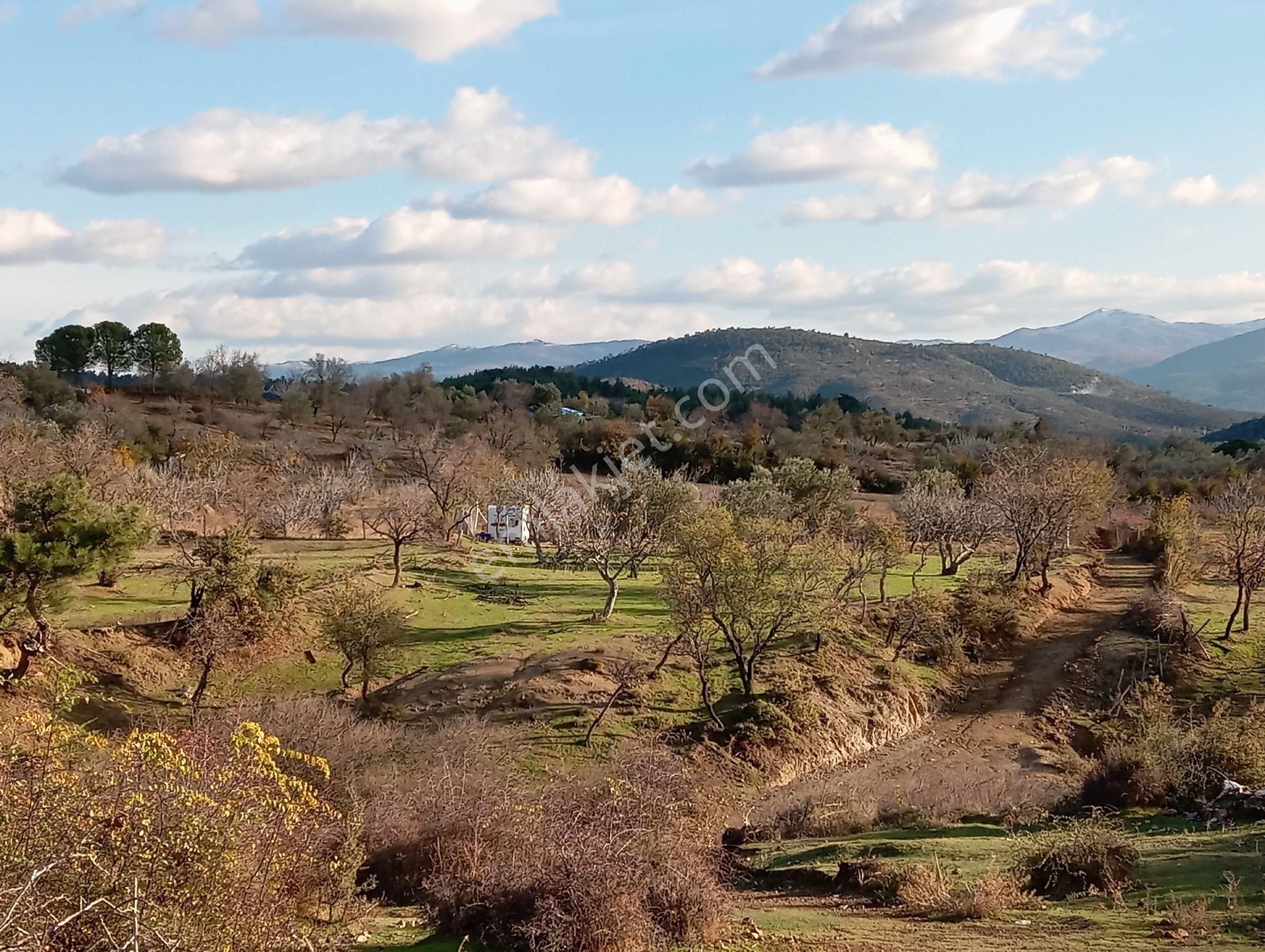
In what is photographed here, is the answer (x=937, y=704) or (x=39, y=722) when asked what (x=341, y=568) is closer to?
(x=937, y=704)

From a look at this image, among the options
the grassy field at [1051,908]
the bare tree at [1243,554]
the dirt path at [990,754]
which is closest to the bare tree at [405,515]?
the dirt path at [990,754]

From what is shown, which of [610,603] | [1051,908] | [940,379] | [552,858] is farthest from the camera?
[940,379]

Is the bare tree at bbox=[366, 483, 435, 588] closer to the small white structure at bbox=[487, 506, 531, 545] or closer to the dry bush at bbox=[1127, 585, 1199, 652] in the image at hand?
the small white structure at bbox=[487, 506, 531, 545]

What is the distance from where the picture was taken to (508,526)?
159 feet

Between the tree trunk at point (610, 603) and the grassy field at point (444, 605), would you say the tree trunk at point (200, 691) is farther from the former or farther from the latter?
the tree trunk at point (610, 603)

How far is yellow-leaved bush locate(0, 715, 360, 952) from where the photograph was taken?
23.6ft

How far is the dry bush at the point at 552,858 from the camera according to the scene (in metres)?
9.57

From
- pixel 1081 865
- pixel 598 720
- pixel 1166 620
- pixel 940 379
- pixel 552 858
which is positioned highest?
pixel 940 379

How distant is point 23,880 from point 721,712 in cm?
1926

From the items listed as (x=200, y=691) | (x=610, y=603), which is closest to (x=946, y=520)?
(x=610, y=603)

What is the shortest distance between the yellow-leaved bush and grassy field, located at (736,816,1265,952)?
5.20m

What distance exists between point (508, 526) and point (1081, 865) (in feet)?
125

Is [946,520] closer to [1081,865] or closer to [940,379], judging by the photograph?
[1081,865]

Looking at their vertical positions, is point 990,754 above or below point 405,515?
below
